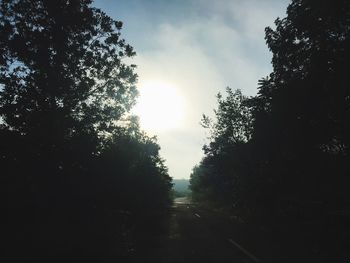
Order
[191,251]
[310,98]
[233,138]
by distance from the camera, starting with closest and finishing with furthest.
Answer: [191,251] → [310,98] → [233,138]

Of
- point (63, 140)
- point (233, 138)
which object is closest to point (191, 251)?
point (63, 140)

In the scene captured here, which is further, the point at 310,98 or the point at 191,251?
the point at 310,98

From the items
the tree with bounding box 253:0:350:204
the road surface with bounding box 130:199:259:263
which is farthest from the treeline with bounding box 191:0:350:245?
the road surface with bounding box 130:199:259:263

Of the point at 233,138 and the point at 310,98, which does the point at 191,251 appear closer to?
the point at 310,98

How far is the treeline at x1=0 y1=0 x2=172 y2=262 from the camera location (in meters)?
12.0

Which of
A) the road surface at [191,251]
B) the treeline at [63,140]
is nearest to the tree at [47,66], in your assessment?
the treeline at [63,140]

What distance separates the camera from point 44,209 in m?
14.4

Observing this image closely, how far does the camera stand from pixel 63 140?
710 inches

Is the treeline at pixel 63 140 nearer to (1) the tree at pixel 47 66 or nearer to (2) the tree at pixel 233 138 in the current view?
(1) the tree at pixel 47 66

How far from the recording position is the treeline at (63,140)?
12.0 meters

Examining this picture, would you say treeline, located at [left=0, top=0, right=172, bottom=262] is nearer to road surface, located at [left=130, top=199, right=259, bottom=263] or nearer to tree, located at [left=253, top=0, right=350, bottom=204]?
road surface, located at [left=130, top=199, right=259, bottom=263]

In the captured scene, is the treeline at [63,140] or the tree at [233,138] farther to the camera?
the tree at [233,138]

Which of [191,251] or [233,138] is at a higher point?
[233,138]

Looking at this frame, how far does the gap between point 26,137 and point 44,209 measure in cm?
473
